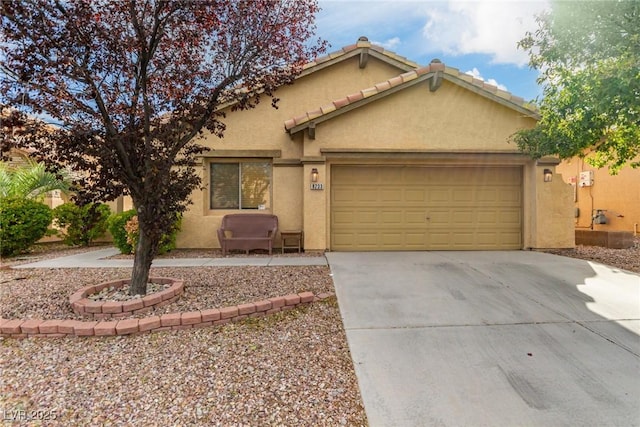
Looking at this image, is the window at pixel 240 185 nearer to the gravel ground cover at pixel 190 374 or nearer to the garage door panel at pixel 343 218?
the garage door panel at pixel 343 218

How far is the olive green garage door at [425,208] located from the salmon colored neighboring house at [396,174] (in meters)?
0.03

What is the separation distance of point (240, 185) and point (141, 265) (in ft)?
17.4

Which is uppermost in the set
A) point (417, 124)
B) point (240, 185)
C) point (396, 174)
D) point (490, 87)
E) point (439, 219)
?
point (490, 87)

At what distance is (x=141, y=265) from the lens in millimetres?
4965

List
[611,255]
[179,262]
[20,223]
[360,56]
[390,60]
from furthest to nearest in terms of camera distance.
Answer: [390,60] → [360,56] → [20,223] → [611,255] → [179,262]

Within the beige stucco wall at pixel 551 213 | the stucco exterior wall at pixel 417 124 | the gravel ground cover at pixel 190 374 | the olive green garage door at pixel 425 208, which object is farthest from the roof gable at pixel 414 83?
the gravel ground cover at pixel 190 374

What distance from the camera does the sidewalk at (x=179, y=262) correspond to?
7.54m

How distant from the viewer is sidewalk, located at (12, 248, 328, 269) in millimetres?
7539

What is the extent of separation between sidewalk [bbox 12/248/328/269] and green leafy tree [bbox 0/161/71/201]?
257cm

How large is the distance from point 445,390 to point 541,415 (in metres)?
0.70

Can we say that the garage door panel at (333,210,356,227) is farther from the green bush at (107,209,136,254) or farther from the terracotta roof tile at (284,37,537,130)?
the green bush at (107,209,136,254)

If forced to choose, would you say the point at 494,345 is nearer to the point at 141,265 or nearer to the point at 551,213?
the point at 141,265

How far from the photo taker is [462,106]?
916cm

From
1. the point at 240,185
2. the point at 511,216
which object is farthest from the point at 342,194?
the point at 511,216
